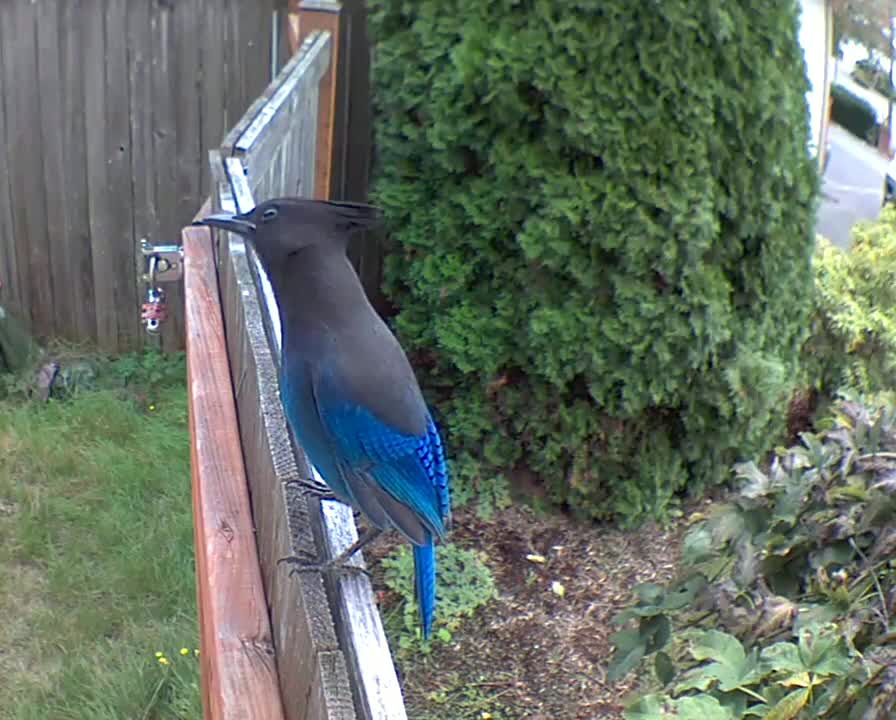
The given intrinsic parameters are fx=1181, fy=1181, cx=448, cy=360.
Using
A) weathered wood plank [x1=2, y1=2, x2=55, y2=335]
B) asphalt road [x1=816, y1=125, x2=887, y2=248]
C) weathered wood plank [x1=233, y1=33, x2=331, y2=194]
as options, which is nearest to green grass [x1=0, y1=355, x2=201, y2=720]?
weathered wood plank [x1=2, y1=2, x2=55, y2=335]

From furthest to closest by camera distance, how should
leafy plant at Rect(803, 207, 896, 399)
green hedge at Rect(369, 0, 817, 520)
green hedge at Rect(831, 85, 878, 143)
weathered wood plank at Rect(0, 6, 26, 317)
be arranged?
green hedge at Rect(831, 85, 878, 143) < weathered wood plank at Rect(0, 6, 26, 317) < leafy plant at Rect(803, 207, 896, 399) < green hedge at Rect(369, 0, 817, 520)

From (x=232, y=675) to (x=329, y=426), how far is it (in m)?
0.45

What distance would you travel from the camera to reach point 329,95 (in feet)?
16.7

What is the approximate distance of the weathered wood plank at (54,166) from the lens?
17.8 feet

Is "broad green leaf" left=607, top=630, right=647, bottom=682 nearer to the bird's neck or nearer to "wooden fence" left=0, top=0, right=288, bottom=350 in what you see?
the bird's neck

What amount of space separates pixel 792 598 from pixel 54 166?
15.2ft

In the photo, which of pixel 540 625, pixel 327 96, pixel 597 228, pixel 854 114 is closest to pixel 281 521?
pixel 540 625

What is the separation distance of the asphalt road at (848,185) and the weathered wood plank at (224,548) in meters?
8.87

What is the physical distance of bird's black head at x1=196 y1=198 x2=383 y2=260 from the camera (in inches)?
78.2

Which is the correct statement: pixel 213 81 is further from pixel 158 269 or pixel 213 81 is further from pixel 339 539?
pixel 339 539

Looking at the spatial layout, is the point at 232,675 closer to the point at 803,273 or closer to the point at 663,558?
the point at 663,558

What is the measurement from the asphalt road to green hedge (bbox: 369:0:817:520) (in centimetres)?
703

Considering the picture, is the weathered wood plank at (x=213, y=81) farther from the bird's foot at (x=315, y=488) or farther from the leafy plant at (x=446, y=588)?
the bird's foot at (x=315, y=488)

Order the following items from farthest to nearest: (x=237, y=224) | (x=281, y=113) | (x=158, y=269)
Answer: (x=158, y=269)
(x=281, y=113)
(x=237, y=224)
